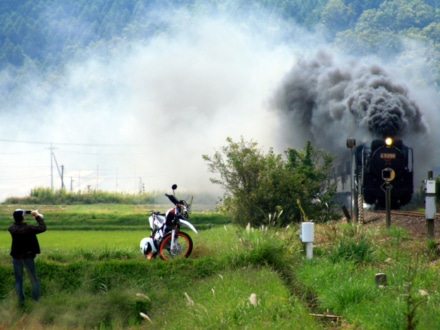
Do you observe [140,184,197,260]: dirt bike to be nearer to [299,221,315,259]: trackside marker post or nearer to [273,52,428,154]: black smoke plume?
[299,221,315,259]: trackside marker post

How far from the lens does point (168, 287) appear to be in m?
13.8

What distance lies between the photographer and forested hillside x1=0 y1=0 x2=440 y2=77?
11462 centimetres

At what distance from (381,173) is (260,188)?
242 inches

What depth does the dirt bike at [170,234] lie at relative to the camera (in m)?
15.5

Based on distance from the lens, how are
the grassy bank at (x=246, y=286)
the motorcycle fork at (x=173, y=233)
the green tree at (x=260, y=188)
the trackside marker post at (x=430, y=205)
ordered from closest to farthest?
1. the grassy bank at (x=246, y=286)
2. the trackside marker post at (x=430, y=205)
3. the motorcycle fork at (x=173, y=233)
4. the green tree at (x=260, y=188)

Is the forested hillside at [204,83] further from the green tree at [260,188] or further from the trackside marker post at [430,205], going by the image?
the trackside marker post at [430,205]

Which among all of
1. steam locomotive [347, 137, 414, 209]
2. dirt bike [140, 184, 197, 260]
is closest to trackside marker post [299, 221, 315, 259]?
dirt bike [140, 184, 197, 260]

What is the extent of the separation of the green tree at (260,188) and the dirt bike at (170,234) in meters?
7.02

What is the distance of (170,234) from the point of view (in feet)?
51.2

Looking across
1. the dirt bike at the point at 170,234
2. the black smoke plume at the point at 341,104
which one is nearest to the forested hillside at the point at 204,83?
the black smoke plume at the point at 341,104

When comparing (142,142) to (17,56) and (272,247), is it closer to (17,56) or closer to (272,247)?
(272,247)

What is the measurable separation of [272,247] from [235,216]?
32.3ft

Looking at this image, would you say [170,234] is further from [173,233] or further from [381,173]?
[381,173]

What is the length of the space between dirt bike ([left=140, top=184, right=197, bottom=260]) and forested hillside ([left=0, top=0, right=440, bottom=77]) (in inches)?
3403
